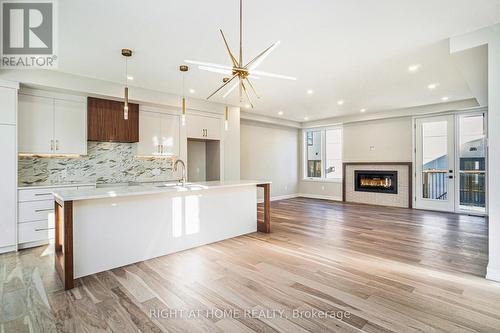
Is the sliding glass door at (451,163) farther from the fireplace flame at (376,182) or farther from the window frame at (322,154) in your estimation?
the window frame at (322,154)

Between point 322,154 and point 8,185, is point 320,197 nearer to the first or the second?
point 322,154

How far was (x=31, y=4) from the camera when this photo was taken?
7.97 feet

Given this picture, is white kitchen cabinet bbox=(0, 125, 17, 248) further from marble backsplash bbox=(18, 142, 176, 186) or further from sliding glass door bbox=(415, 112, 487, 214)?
sliding glass door bbox=(415, 112, 487, 214)

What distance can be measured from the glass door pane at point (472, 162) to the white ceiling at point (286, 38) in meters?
1.83

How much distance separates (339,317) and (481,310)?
119 cm

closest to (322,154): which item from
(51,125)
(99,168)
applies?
(99,168)

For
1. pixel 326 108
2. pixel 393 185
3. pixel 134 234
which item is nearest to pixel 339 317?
pixel 134 234

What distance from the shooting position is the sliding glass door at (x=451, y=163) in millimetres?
5895

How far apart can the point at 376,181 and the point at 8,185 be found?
823 centimetres

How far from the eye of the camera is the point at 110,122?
4.63 meters

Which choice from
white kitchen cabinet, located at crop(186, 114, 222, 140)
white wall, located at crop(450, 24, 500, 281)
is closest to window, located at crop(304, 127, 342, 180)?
white kitchen cabinet, located at crop(186, 114, 222, 140)

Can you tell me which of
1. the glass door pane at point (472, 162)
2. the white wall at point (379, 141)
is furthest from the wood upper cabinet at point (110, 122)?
the glass door pane at point (472, 162)

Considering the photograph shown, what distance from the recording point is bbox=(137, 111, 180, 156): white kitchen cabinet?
501cm

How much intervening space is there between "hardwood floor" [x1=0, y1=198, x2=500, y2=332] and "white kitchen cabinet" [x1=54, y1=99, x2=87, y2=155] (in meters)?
1.71
